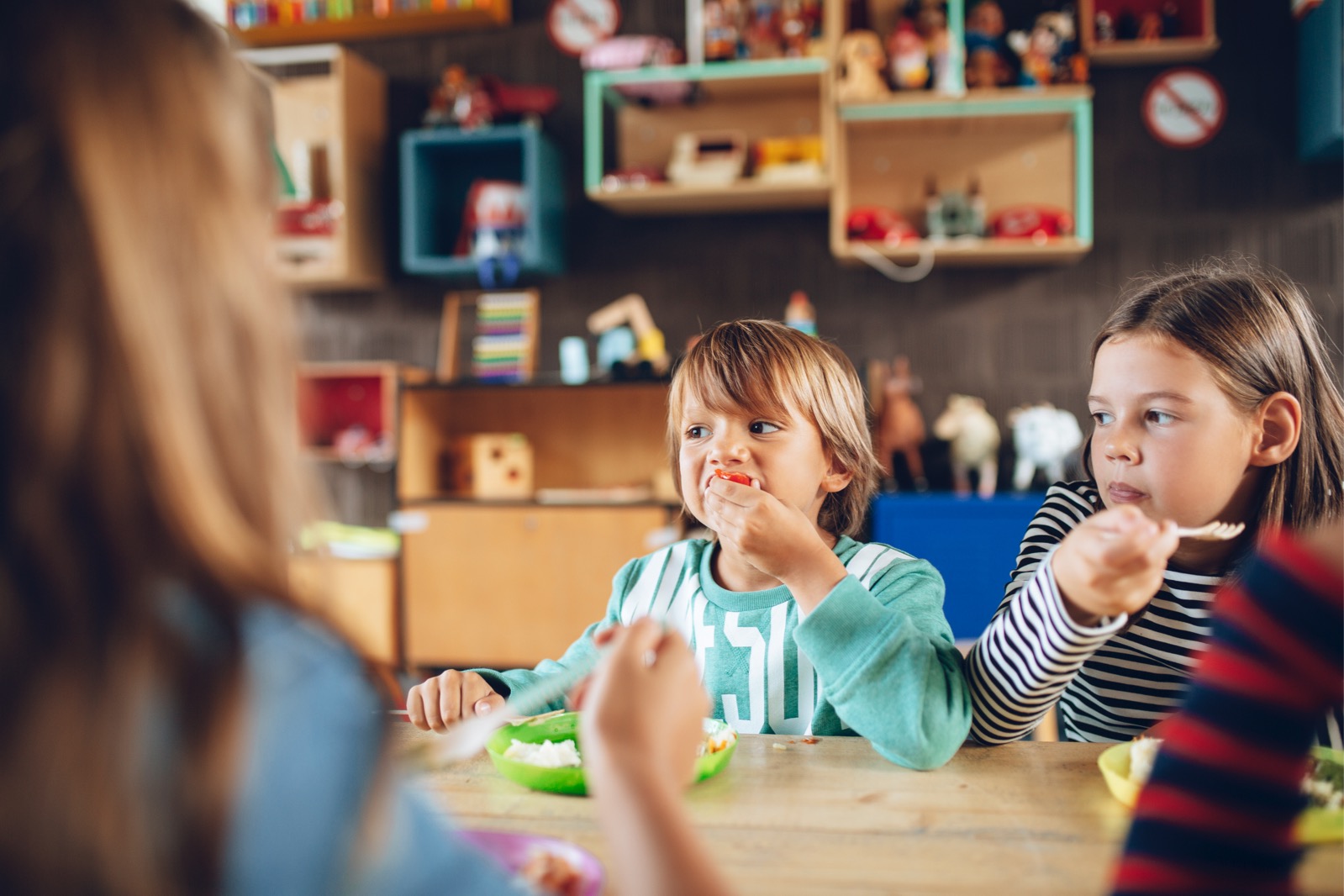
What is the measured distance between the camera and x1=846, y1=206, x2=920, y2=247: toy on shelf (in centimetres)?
327

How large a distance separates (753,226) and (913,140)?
65 centimetres

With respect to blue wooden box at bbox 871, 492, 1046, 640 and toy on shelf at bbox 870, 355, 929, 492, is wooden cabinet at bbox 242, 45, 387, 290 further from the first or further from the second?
blue wooden box at bbox 871, 492, 1046, 640

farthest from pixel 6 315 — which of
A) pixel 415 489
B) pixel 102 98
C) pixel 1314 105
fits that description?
pixel 1314 105

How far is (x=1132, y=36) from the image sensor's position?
325 centimetres

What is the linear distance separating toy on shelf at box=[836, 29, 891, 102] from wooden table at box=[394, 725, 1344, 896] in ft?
8.75

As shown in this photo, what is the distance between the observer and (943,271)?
11.5ft

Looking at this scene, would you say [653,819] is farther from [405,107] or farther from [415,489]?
[405,107]

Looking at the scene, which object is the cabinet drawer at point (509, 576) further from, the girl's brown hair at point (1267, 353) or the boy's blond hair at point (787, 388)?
the girl's brown hair at point (1267, 353)

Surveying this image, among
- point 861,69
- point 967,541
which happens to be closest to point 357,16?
point 861,69

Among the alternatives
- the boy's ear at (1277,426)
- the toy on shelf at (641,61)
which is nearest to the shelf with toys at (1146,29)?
the toy on shelf at (641,61)

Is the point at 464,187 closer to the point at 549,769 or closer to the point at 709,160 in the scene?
the point at 709,160

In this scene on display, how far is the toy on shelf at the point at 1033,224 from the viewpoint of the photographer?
318 centimetres

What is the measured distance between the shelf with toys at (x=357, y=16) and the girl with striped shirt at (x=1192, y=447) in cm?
316

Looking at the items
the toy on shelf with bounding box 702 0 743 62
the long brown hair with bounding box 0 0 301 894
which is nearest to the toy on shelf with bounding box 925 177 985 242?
the toy on shelf with bounding box 702 0 743 62
